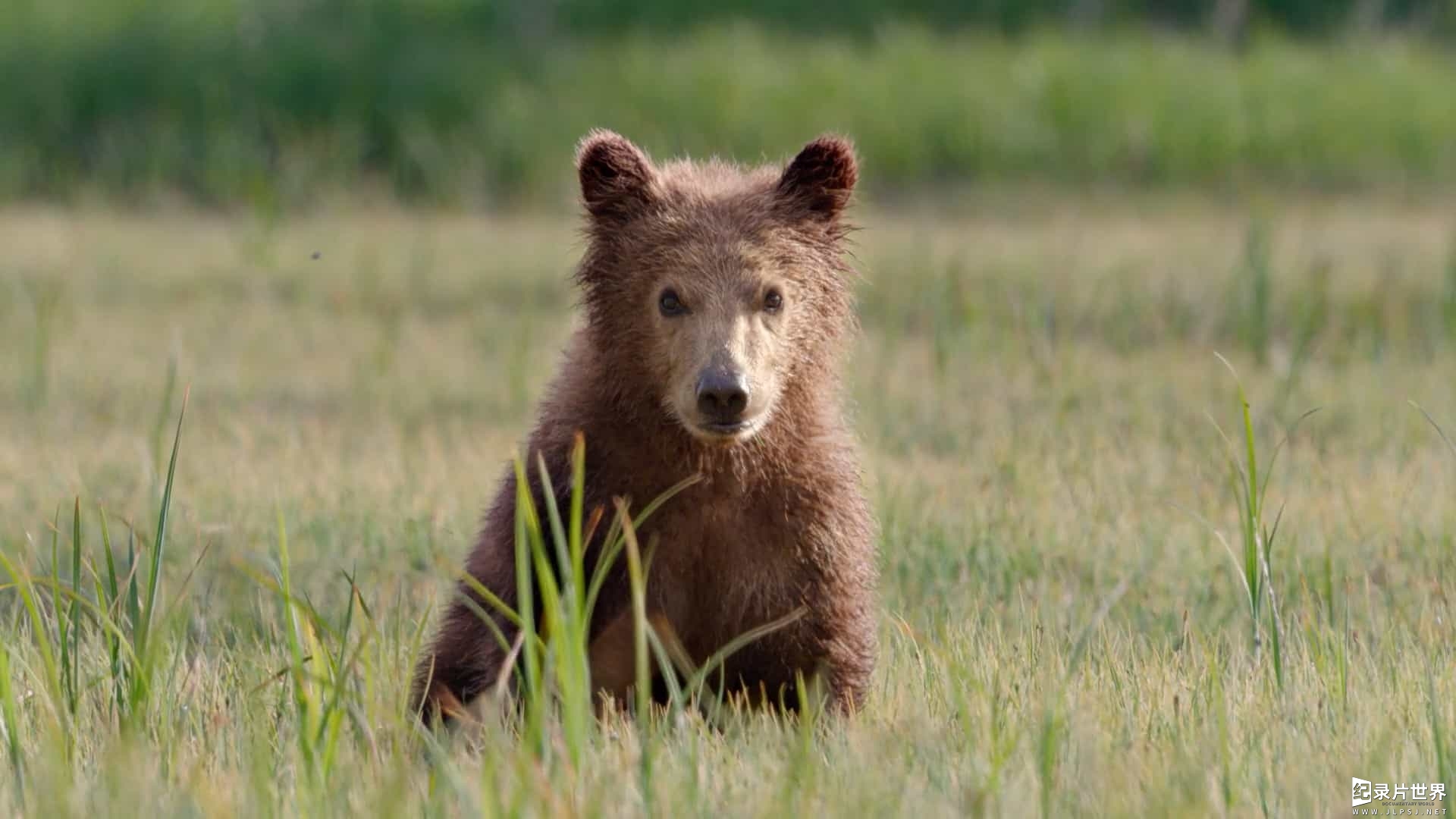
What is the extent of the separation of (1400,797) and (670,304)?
1.87 metres

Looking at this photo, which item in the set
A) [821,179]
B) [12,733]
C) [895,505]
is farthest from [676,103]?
[12,733]

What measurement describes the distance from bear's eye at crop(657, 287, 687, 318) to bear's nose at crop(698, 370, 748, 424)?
0.35 metres

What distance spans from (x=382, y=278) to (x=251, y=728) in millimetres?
8002

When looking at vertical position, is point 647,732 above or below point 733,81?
below

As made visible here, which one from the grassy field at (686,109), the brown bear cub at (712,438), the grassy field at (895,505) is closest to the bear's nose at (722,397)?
the brown bear cub at (712,438)

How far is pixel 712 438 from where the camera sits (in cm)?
426

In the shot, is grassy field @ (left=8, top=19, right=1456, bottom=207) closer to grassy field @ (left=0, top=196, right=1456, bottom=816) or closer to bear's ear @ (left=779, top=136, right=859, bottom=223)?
grassy field @ (left=0, top=196, right=1456, bottom=816)

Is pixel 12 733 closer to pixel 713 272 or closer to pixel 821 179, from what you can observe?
pixel 713 272

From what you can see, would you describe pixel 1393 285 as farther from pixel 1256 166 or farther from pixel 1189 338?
pixel 1256 166

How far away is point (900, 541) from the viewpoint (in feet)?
19.8

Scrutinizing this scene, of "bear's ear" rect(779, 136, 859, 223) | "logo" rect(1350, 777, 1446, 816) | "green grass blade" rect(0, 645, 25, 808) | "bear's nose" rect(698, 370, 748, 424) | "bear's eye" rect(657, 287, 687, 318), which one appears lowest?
"logo" rect(1350, 777, 1446, 816)

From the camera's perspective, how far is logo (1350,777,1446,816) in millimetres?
3764

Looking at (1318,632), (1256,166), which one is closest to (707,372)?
(1318,632)

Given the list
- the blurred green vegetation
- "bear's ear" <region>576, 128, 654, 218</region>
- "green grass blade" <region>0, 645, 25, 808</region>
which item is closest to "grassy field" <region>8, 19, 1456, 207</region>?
the blurred green vegetation
